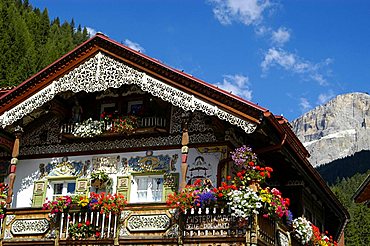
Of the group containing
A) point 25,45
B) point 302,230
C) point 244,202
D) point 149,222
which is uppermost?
point 25,45

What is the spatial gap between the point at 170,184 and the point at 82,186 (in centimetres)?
326

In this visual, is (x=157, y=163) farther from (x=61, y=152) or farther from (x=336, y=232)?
(x=336, y=232)

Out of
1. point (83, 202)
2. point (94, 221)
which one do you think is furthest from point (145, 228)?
point (83, 202)

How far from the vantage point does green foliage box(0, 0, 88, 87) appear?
6381cm

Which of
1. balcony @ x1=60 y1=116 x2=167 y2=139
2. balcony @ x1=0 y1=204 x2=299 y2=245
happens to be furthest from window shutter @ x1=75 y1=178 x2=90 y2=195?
balcony @ x1=0 y1=204 x2=299 y2=245

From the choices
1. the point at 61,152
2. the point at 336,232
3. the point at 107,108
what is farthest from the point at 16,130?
the point at 336,232

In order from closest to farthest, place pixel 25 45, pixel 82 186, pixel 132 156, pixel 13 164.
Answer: pixel 13 164 → pixel 132 156 → pixel 82 186 → pixel 25 45

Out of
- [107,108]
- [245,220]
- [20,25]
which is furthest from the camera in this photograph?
[20,25]

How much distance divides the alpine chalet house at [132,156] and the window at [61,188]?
48 millimetres

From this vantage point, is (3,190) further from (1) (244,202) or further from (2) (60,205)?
(1) (244,202)

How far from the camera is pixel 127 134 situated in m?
19.3

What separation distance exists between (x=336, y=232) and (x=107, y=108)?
15.3 metres

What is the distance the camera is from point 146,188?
1883cm

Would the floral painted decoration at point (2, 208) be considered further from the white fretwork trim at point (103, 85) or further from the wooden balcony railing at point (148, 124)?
the wooden balcony railing at point (148, 124)
